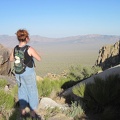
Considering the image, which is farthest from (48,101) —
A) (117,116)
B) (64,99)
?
(117,116)

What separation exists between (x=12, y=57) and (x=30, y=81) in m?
0.67

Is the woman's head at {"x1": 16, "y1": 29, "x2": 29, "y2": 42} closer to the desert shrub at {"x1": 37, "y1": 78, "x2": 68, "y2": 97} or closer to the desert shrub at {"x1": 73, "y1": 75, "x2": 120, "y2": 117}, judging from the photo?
the desert shrub at {"x1": 73, "y1": 75, "x2": 120, "y2": 117}

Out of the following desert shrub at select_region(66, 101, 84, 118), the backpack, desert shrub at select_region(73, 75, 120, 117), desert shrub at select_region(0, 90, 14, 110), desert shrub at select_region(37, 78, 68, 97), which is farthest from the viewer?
desert shrub at select_region(37, 78, 68, 97)

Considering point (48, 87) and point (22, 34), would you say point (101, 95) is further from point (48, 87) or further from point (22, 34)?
point (48, 87)

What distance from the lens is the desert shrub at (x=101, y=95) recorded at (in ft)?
22.4

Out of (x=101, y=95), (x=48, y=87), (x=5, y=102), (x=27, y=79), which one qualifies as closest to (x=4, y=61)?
(x=48, y=87)

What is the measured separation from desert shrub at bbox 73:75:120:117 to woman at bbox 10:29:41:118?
152cm

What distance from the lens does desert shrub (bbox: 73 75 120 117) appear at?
6.82 meters

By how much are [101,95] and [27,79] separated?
6.34 ft

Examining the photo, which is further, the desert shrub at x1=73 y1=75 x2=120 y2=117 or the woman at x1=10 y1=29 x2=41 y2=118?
the desert shrub at x1=73 y1=75 x2=120 y2=117

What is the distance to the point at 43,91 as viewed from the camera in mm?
9328

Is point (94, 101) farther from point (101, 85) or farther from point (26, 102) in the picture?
point (26, 102)

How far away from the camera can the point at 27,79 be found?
6.02m

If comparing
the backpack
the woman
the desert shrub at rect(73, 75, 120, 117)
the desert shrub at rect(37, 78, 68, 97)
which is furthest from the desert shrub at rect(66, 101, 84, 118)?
the desert shrub at rect(37, 78, 68, 97)
